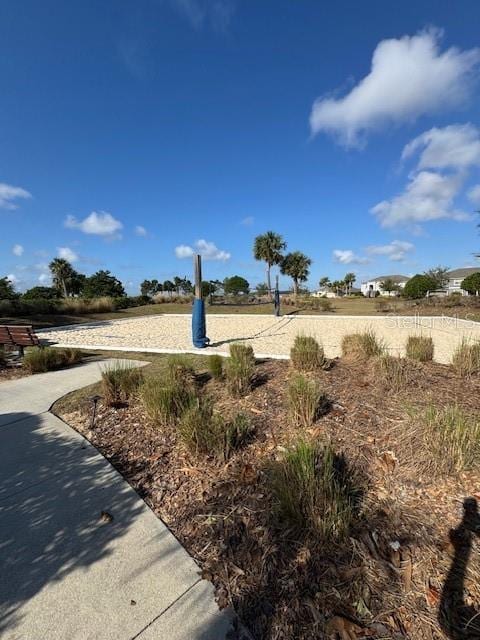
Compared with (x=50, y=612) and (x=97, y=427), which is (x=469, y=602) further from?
(x=97, y=427)

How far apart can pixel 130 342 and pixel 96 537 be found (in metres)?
8.73

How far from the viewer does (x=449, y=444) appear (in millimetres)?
2447

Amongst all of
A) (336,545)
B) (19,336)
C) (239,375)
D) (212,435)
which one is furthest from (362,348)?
(19,336)

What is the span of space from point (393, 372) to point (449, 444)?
150cm

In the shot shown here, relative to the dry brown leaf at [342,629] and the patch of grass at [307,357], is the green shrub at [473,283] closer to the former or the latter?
the patch of grass at [307,357]

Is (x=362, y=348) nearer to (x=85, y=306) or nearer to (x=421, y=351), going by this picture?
(x=421, y=351)

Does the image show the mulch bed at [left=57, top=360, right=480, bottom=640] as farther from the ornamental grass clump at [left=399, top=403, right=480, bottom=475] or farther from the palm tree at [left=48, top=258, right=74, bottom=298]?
the palm tree at [left=48, top=258, right=74, bottom=298]

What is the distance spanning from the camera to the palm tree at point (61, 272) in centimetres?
3856

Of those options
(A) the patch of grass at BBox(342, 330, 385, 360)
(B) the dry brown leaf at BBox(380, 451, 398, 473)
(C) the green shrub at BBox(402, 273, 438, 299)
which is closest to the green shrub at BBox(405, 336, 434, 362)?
(A) the patch of grass at BBox(342, 330, 385, 360)

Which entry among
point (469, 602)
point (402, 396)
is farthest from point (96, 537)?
point (402, 396)

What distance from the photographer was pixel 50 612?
1709 mm

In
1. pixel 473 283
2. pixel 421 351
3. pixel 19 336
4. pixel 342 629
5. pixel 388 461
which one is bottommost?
pixel 342 629

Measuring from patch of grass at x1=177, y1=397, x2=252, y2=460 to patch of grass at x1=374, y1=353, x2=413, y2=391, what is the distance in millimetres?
1862

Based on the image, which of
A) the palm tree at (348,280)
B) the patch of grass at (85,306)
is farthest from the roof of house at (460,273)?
the patch of grass at (85,306)
